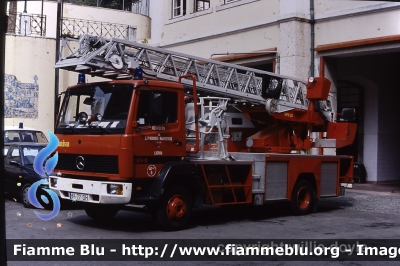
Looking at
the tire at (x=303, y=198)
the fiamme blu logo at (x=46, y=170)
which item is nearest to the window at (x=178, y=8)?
the fiamme blu logo at (x=46, y=170)

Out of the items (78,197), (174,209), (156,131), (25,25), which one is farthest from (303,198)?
(25,25)

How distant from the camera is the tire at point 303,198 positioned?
12195mm

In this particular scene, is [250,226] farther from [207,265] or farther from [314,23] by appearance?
[314,23]

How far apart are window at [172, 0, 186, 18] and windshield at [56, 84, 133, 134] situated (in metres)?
12.2

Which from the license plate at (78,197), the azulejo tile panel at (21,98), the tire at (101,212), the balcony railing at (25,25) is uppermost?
the balcony railing at (25,25)

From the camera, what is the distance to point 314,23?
1711cm

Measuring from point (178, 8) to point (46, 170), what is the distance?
11.9 metres

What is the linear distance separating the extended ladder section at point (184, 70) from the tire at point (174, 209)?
86.4 inches

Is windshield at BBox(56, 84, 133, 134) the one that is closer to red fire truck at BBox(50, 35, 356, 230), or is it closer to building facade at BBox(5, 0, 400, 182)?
red fire truck at BBox(50, 35, 356, 230)

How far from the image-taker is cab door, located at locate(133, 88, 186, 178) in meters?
9.38

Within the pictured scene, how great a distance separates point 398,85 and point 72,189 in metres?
14.7

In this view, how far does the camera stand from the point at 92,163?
957cm

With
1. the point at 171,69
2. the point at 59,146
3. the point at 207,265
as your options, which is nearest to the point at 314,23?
the point at 171,69

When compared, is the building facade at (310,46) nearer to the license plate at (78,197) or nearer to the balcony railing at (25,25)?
the balcony railing at (25,25)
